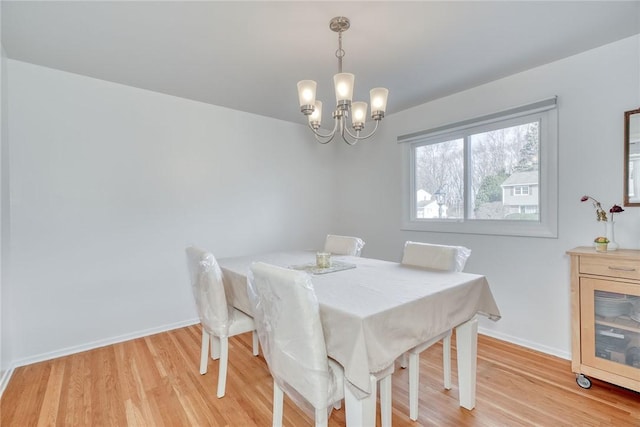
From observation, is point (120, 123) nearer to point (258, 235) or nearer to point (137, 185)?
point (137, 185)

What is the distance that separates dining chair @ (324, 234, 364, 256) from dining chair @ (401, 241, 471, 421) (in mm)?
553

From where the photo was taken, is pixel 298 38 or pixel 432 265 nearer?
pixel 298 38

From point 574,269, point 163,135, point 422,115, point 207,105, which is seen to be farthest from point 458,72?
point 163,135

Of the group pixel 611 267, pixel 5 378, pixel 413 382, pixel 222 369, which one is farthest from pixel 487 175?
pixel 5 378

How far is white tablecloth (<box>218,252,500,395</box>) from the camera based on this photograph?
1170 millimetres

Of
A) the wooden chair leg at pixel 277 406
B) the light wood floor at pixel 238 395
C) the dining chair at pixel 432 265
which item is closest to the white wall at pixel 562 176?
the light wood floor at pixel 238 395

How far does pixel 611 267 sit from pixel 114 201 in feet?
12.2

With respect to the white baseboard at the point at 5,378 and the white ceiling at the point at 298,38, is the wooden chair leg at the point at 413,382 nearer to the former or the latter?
the white ceiling at the point at 298,38

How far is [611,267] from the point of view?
184 centimetres

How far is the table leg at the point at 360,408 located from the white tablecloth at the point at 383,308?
0.17 ft

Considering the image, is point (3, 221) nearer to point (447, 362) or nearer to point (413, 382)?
point (413, 382)

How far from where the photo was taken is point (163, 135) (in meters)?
2.95

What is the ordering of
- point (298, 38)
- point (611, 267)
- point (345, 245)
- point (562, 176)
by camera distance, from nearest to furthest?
point (611, 267)
point (298, 38)
point (562, 176)
point (345, 245)

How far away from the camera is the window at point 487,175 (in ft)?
7.93
